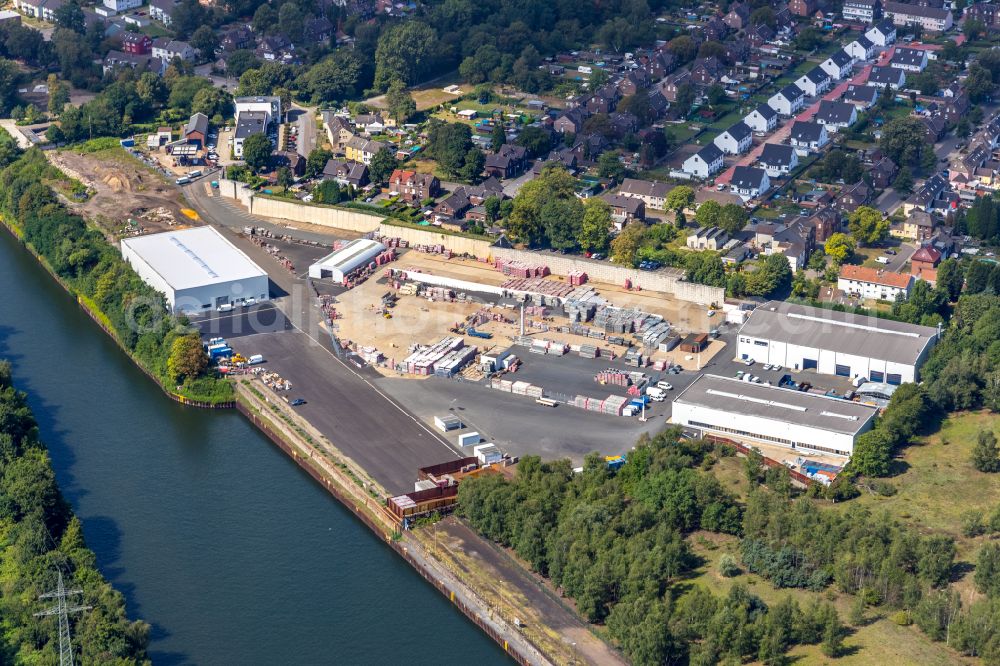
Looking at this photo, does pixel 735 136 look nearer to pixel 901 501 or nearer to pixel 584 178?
pixel 584 178

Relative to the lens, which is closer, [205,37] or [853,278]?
[853,278]

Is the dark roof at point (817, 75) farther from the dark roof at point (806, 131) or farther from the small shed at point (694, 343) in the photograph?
the small shed at point (694, 343)

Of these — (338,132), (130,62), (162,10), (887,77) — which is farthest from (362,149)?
(887,77)

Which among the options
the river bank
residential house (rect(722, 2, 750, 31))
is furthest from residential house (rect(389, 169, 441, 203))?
residential house (rect(722, 2, 750, 31))

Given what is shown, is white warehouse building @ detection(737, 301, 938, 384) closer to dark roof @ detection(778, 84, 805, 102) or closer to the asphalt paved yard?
the asphalt paved yard

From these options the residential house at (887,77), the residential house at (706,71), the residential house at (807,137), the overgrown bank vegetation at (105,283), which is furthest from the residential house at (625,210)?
the residential house at (887,77)

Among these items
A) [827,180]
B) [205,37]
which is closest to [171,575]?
[827,180]
